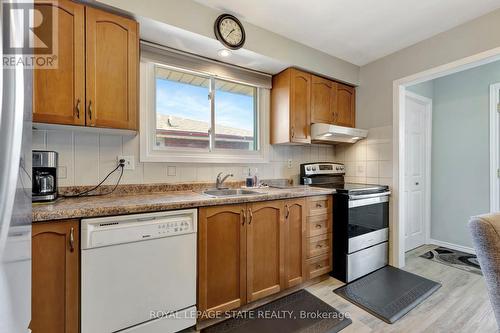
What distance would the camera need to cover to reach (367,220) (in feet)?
7.71

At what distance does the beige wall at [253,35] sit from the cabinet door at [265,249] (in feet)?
4.74

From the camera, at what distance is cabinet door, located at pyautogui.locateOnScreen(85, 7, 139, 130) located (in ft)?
4.77

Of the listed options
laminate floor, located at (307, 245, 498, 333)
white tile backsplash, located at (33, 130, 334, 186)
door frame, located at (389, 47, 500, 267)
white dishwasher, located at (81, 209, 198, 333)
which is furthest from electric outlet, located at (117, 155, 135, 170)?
door frame, located at (389, 47, 500, 267)

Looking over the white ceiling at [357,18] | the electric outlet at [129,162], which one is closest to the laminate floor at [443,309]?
the electric outlet at [129,162]

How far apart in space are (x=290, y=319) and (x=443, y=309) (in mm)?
1245

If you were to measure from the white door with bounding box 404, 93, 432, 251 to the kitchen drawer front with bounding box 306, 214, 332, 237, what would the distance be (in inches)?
58.2

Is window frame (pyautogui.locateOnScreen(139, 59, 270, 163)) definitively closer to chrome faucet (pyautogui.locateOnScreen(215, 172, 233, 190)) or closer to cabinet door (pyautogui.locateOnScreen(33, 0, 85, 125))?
chrome faucet (pyautogui.locateOnScreen(215, 172, 233, 190))

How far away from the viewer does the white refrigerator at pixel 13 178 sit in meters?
0.47

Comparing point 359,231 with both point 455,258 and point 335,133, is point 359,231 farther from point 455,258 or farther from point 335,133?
point 455,258

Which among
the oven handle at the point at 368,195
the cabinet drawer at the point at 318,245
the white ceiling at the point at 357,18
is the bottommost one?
the cabinet drawer at the point at 318,245

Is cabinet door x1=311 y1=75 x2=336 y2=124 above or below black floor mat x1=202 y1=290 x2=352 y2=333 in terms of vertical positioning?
above

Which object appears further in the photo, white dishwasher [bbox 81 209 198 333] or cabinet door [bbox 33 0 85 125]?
cabinet door [bbox 33 0 85 125]

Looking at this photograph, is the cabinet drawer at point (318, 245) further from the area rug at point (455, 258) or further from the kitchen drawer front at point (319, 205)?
the area rug at point (455, 258)

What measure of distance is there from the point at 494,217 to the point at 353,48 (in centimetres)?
228
